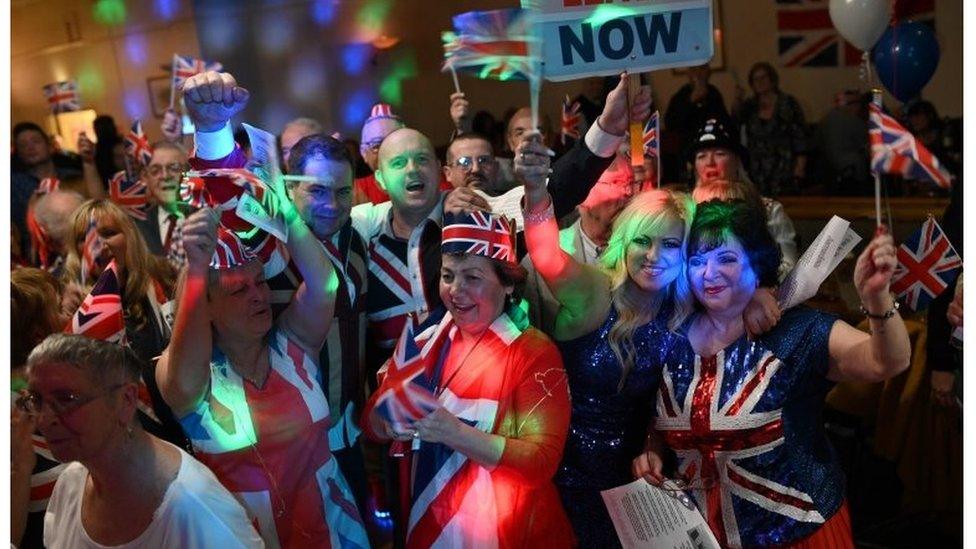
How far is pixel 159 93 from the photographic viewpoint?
30.2 ft

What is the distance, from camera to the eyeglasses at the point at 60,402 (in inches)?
101

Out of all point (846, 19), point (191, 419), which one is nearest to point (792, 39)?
point (846, 19)

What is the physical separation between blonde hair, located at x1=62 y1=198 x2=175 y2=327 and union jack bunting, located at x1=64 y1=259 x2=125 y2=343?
0.56 metres

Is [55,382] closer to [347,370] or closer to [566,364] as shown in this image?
[347,370]

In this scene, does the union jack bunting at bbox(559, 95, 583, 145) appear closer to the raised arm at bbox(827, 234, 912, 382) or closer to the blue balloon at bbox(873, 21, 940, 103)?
the blue balloon at bbox(873, 21, 940, 103)

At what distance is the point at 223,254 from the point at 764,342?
1.29m

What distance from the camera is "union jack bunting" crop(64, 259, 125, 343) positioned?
2977 mm

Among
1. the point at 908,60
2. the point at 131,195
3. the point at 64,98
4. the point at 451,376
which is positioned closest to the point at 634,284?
the point at 451,376

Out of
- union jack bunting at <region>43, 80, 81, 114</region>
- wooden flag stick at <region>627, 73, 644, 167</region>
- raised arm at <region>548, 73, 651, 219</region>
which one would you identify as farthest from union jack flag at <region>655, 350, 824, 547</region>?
union jack bunting at <region>43, 80, 81, 114</region>

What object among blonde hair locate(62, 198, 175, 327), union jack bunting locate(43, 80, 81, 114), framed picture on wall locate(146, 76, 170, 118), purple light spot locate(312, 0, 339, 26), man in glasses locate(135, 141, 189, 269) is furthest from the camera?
framed picture on wall locate(146, 76, 170, 118)

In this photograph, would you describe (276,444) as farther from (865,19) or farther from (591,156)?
(865,19)

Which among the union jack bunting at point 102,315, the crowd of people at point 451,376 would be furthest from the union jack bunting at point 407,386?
the union jack bunting at point 102,315

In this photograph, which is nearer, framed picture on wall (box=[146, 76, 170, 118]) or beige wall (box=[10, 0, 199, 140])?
framed picture on wall (box=[146, 76, 170, 118])

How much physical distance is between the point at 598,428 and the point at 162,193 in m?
2.58
